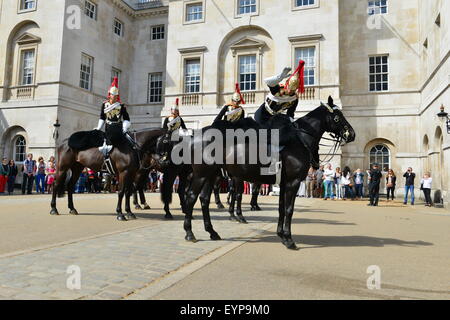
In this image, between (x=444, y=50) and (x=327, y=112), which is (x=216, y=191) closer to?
(x=327, y=112)

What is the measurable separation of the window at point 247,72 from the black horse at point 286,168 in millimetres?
19004

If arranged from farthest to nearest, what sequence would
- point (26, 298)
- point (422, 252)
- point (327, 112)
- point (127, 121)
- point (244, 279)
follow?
point (127, 121), point (327, 112), point (422, 252), point (244, 279), point (26, 298)

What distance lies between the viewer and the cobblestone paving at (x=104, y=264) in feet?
10.2

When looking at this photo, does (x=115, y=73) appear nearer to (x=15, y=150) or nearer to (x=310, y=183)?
(x=15, y=150)

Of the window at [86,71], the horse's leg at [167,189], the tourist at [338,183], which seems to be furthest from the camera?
the window at [86,71]

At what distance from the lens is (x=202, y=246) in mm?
5363

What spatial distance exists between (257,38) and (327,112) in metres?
20.0

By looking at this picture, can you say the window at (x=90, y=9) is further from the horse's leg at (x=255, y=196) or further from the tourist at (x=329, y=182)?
the horse's leg at (x=255, y=196)

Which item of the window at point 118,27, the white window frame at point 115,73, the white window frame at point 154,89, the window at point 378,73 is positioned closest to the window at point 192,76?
the white window frame at point 154,89

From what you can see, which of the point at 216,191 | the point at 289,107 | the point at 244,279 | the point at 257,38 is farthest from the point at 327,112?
the point at 257,38

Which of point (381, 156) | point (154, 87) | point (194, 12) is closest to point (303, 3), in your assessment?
point (194, 12)

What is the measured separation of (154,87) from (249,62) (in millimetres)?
9199
